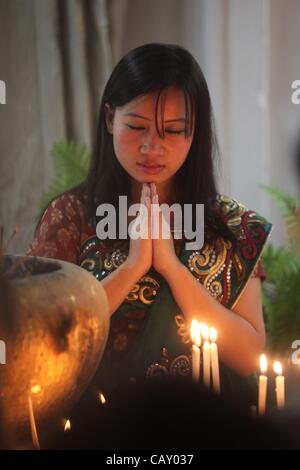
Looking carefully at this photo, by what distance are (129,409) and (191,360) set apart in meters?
0.12

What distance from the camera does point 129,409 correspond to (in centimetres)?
82

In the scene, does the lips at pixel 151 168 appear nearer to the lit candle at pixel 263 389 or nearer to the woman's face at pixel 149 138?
the woman's face at pixel 149 138

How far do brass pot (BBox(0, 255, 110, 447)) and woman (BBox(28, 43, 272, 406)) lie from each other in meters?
0.16

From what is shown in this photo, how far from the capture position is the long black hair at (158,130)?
2.83ft

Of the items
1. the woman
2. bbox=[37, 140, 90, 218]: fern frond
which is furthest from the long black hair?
bbox=[37, 140, 90, 218]: fern frond

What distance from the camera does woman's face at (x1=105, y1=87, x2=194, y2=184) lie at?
0.85m

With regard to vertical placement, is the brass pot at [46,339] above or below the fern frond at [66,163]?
below

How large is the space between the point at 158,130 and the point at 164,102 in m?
0.04

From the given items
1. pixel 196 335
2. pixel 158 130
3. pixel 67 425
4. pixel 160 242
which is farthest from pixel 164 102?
pixel 67 425

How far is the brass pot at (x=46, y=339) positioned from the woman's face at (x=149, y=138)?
0.21 metres

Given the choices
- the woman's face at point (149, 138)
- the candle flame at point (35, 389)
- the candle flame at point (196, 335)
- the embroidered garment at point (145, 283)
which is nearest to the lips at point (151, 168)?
the woman's face at point (149, 138)

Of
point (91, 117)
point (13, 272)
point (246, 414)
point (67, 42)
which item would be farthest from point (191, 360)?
point (67, 42)

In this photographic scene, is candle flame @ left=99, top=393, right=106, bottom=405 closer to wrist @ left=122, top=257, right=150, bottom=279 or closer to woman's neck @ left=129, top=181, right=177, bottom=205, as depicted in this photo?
wrist @ left=122, top=257, right=150, bottom=279

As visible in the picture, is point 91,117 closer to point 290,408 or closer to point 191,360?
point 191,360
